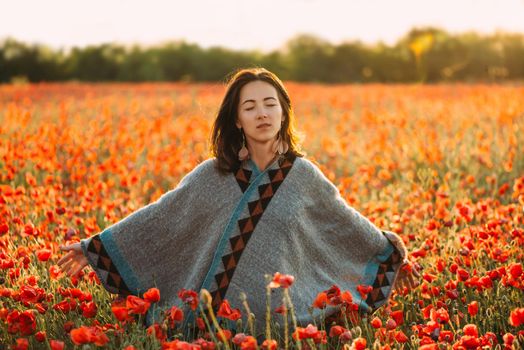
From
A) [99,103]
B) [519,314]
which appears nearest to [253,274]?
[519,314]

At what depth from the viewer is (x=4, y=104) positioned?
11.7 metres

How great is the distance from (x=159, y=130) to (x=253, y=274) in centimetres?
441

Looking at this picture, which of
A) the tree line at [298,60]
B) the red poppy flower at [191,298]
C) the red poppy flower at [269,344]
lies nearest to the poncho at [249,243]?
the red poppy flower at [191,298]

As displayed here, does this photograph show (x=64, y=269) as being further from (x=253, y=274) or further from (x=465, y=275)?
(x=465, y=275)

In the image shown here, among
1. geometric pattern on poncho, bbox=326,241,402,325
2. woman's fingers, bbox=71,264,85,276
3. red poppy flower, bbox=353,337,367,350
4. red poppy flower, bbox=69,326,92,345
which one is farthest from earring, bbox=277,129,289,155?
red poppy flower, bbox=69,326,92,345

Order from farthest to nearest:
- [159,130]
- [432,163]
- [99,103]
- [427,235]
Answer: [99,103], [159,130], [432,163], [427,235]

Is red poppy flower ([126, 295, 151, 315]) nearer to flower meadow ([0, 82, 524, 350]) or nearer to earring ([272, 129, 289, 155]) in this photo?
flower meadow ([0, 82, 524, 350])

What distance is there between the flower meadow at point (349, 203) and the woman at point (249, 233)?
0.10 metres

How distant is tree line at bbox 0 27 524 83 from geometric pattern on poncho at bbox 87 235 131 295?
23676 mm

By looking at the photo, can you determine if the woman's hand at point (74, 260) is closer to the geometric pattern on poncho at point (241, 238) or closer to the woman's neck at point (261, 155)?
the geometric pattern on poncho at point (241, 238)

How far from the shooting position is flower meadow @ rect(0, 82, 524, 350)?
→ 2.32 meters

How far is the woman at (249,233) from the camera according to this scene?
2.86 metres

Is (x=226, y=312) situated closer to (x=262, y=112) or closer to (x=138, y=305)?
(x=138, y=305)

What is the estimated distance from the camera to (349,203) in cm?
431
